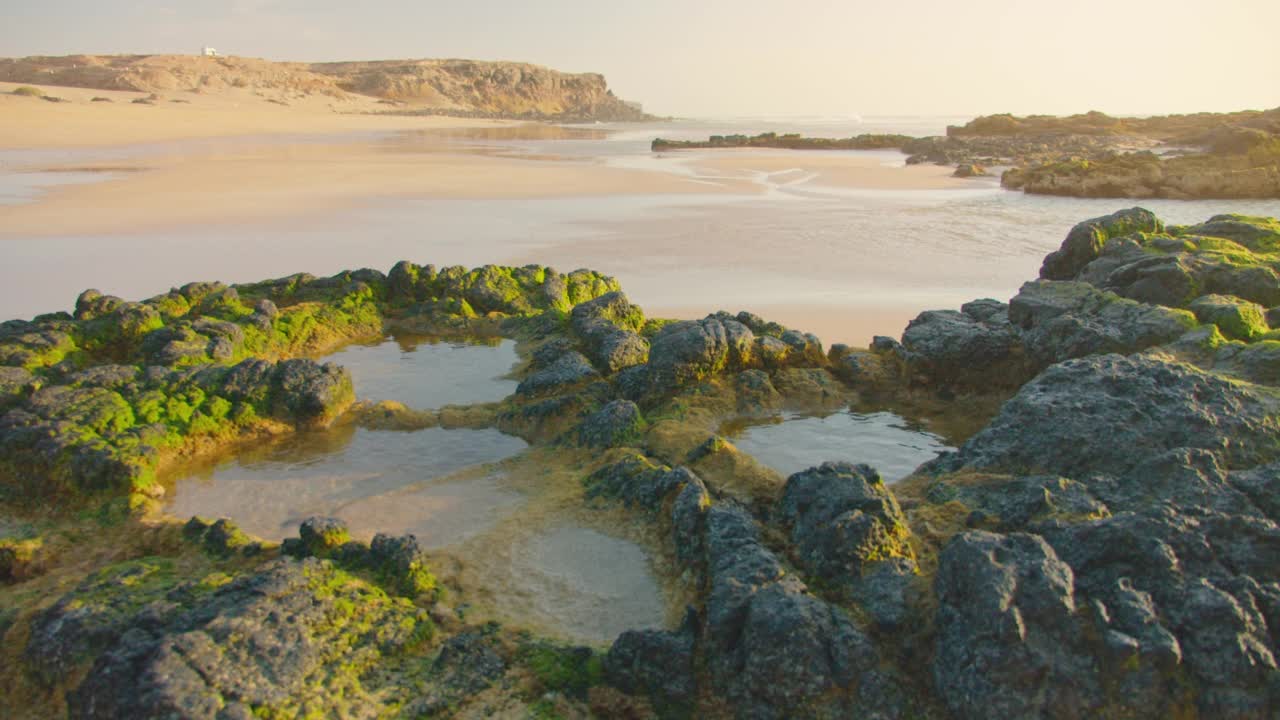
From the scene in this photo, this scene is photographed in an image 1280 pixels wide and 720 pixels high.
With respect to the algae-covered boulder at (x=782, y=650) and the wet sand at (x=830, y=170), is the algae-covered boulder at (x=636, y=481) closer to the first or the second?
the algae-covered boulder at (x=782, y=650)

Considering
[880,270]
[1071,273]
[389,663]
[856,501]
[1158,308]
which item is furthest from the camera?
[880,270]

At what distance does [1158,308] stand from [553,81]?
378 ft

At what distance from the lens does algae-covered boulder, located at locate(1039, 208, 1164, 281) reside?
816cm

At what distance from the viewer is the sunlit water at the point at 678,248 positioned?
10.3 meters

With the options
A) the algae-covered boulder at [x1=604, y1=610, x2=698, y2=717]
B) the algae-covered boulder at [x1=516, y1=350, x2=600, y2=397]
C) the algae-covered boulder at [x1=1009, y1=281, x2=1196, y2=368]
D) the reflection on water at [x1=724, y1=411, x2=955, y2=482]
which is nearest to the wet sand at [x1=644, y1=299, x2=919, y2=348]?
the algae-covered boulder at [x1=1009, y1=281, x2=1196, y2=368]

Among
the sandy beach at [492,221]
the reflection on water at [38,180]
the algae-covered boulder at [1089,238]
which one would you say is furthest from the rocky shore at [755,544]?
the reflection on water at [38,180]

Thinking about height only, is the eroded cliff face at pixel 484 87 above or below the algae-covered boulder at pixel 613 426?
above

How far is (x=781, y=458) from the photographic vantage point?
560 centimetres

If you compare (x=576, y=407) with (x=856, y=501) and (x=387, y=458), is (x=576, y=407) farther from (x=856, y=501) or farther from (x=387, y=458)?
(x=856, y=501)

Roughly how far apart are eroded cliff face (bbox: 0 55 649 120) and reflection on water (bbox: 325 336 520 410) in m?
63.8

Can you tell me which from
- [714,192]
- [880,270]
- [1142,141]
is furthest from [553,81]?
[880,270]

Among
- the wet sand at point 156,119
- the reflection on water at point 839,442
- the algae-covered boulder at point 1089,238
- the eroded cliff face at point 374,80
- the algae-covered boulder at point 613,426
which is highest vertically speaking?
the eroded cliff face at point 374,80

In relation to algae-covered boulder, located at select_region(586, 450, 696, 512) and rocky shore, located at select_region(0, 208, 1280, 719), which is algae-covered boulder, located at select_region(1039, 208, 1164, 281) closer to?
rocky shore, located at select_region(0, 208, 1280, 719)

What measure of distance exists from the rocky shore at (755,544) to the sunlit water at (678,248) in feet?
9.98
